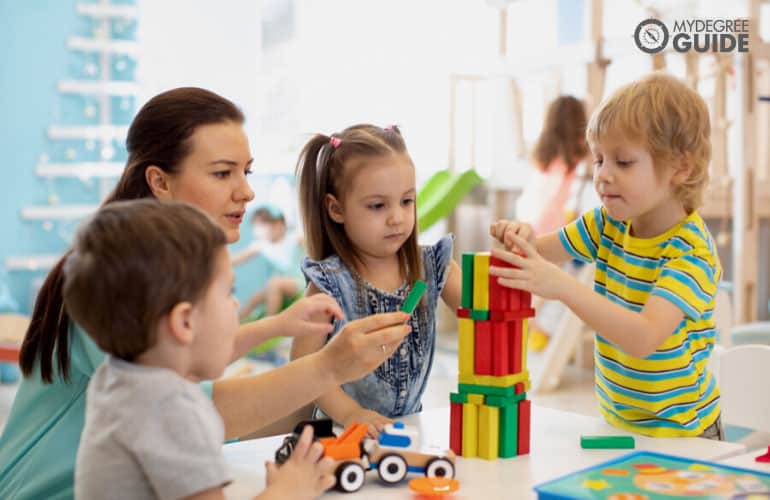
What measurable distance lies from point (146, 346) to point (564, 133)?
132 inches

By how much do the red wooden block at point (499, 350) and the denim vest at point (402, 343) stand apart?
34 cm

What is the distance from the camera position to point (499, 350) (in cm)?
108

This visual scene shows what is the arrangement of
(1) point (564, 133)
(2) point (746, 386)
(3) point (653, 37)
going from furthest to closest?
(1) point (564, 133), (3) point (653, 37), (2) point (746, 386)

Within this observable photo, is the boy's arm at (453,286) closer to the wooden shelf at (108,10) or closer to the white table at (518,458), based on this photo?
the white table at (518,458)

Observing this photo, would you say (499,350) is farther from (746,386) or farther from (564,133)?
(564,133)

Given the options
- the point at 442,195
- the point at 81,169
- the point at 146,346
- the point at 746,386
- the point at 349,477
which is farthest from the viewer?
the point at 442,195

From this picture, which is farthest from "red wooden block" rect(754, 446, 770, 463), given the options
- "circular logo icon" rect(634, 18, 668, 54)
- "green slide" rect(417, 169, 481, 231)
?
"green slide" rect(417, 169, 481, 231)

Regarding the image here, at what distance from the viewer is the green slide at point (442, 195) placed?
471cm

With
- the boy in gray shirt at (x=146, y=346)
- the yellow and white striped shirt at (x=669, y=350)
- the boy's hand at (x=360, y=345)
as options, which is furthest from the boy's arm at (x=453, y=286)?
the boy in gray shirt at (x=146, y=346)

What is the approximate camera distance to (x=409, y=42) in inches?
224

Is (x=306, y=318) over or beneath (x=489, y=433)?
over

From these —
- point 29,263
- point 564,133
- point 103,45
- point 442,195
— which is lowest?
point 29,263

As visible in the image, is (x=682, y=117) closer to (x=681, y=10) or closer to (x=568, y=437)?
(x=568, y=437)

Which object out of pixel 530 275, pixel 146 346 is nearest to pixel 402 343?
pixel 530 275
